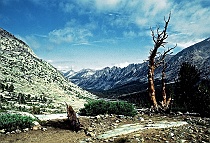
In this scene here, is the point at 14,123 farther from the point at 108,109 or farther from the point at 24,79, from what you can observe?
the point at 24,79

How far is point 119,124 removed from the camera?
1753 centimetres

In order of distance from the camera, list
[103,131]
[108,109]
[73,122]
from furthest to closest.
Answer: [108,109] → [73,122] → [103,131]

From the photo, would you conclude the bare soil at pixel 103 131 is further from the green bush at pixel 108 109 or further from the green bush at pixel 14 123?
the green bush at pixel 108 109

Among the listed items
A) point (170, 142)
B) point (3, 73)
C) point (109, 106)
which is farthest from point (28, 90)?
point (170, 142)

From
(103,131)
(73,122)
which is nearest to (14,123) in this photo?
(73,122)

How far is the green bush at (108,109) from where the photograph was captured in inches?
864

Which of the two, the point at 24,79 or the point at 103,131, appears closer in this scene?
the point at 103,131

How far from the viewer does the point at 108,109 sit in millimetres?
22328

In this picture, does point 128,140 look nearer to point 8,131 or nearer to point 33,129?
point 33,129

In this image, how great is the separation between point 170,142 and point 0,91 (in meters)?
59.7

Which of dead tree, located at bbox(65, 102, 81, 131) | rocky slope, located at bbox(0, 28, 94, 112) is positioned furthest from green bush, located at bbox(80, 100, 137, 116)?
rocky slope, located at bbox(0, 28, 94, 112)

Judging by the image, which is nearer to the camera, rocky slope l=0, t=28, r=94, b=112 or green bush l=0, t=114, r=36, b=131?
green bush l=0, t=114, r=36, b=131

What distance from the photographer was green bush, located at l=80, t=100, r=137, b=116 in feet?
72.0

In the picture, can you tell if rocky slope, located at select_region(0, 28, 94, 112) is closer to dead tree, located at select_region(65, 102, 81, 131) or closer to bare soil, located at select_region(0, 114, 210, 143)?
dead tree, located at select_region(65, 102, 81, 131)
